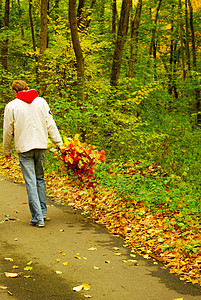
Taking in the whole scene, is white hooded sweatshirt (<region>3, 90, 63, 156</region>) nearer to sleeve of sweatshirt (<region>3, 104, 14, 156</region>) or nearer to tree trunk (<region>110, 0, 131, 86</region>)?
sleeve of sweatshirt (<region>3, 104, 14, 156</region>)

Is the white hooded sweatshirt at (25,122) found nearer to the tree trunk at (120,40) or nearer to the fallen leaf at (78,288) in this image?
the fallen leaf at (78,288)

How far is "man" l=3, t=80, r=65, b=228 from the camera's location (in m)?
5.43

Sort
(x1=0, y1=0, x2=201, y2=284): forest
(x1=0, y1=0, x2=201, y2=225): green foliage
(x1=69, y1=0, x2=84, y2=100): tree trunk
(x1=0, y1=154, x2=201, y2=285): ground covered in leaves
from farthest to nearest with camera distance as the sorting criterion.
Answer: (x1=69, y1=0, x2=84, y2=100): tree trunk
(x1=0, y1=0, x2=201, y2=225): green foliage
(x1=0, y1=0, x2=201, y2=284): forest
(x1=0, y1=154, x2=201, y2=285): ground covered in leaves

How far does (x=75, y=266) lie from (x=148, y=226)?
6.02 feet

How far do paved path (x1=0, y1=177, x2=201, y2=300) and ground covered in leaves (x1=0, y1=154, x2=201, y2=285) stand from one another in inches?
8.1

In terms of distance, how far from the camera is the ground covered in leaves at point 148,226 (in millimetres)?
4438

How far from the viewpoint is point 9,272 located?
3787mm

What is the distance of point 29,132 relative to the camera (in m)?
5.43

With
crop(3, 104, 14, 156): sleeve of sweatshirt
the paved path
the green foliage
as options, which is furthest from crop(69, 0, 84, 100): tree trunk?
the paved path

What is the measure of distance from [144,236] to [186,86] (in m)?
17.4

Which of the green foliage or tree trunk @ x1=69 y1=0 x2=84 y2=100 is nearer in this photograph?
the green foliage

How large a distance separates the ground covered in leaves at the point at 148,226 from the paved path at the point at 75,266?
21cm

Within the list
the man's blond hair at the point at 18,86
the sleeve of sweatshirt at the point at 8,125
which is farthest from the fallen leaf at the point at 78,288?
the man's blond hair at the point at 18,86

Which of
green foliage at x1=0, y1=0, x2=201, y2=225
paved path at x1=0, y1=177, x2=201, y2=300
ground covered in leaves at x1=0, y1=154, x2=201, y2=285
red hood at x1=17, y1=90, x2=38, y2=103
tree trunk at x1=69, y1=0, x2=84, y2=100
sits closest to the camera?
paved path at x1=0, y1=177, x2=201, y2=300
